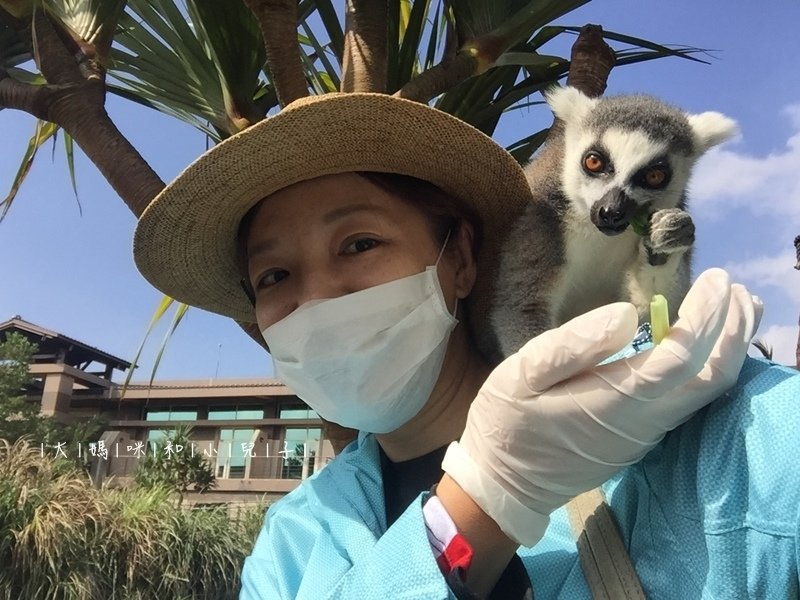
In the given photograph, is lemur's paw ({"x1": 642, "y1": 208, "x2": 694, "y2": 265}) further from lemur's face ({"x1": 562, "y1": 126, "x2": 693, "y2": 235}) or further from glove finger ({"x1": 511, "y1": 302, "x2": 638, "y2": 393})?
glove finger ({"x1": 511, "y1": 302, "x2": 638, "y2": 393})

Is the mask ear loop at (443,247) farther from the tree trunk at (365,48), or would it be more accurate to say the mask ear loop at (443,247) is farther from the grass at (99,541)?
the grass at (99,541)

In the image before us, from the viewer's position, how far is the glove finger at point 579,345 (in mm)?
945

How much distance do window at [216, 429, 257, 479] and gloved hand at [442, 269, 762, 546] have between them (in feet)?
53.4

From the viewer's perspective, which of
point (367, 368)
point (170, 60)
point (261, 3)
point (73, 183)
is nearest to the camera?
point (367, 368)

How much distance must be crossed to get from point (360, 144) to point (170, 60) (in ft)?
5.93

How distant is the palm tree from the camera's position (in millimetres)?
2340

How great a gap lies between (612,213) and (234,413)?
720 inches

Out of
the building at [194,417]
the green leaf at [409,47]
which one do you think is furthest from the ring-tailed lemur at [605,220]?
the building at [194,417]

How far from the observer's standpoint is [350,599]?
41.8 inches

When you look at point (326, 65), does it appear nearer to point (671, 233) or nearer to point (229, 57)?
point (229, 57)

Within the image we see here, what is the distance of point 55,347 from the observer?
68.2 feet

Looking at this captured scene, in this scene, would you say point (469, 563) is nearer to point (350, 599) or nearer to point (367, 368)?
point (350, 599)

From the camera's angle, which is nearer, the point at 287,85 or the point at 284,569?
the point at 284,569

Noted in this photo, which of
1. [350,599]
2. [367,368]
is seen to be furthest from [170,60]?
[350,599]
